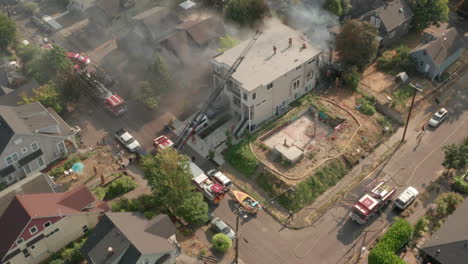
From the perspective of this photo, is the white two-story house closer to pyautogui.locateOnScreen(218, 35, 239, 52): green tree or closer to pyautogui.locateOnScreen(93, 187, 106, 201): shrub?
pyautogui.locateOnScreen(218, 35, 239, 52): green tree

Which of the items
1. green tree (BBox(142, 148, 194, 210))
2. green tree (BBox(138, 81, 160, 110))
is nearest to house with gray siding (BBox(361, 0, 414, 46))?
green tree (BBox(138, 81, 160, 110))

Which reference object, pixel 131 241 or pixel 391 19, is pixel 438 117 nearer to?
pixel 391 19

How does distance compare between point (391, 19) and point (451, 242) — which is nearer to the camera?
point (451, 242)

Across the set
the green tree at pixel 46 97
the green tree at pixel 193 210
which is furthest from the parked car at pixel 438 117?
the green tree at pixel 46 97

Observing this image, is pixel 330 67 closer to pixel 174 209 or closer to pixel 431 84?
pixel 431 84

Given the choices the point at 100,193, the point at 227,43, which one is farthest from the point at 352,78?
the point at 100,193

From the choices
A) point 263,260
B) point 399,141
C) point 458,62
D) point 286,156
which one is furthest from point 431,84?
point 263,260
